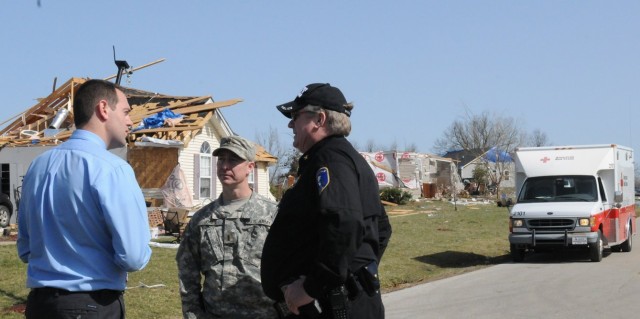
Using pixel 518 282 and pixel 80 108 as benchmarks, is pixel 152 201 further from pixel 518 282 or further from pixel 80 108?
pixel 80 108

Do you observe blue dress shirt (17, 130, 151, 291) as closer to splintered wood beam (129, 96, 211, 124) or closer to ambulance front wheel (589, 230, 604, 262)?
ambulance front wheel (589, 230, 604, 262)

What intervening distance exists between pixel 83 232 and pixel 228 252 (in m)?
1.32

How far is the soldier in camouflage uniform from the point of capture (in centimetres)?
483

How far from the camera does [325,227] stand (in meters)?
3.70

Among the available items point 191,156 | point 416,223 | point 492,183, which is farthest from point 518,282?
point 492,183

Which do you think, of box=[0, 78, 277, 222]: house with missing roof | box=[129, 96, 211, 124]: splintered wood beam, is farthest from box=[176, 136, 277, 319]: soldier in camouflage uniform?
box=[129, 96, 211, 124]: splintered wood beam

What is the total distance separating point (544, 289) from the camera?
12.8 metres

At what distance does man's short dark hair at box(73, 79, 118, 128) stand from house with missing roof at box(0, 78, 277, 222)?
19.1 meters

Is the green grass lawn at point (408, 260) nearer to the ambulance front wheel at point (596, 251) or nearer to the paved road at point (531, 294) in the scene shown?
the paved road at point (531, 294)

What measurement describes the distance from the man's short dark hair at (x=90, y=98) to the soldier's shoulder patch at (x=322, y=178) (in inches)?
43.6

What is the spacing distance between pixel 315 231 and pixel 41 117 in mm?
24673

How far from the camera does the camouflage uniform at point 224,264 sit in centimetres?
483

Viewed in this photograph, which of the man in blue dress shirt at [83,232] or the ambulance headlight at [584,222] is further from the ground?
the man in blue dress shirt at [83,232]

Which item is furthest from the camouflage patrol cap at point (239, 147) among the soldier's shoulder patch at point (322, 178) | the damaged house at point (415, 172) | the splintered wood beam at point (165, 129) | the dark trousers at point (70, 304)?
the damaged house at point (415, 172)
